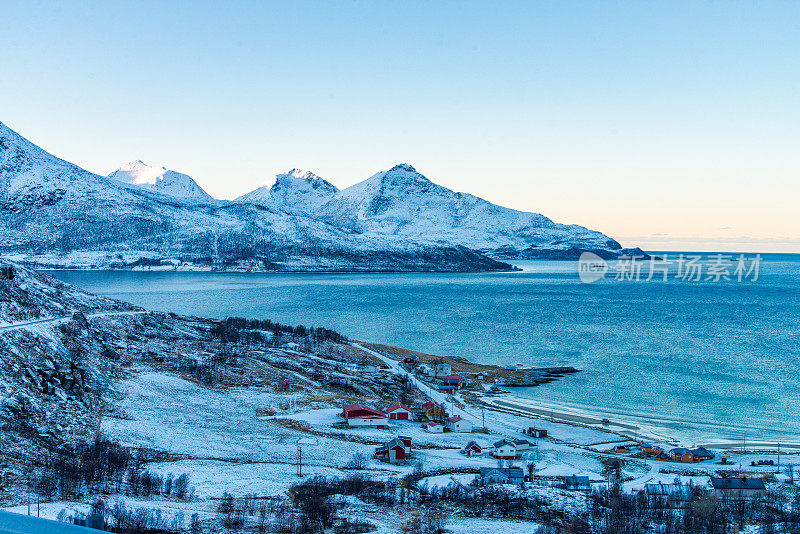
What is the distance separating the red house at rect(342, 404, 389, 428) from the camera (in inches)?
1268

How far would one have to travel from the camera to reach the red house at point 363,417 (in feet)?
106

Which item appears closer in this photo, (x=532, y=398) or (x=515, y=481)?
(x=515, y=481)

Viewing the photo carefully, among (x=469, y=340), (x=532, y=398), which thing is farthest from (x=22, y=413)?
(x=469, y=340)

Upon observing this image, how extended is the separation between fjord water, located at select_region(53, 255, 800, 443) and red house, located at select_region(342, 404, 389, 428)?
51.9ft

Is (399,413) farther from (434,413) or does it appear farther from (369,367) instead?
(369,367)

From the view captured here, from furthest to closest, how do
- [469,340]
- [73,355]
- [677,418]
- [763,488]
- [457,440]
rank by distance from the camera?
[469,340]
[677,418]
[73,355]
[457,440]
[763,488]

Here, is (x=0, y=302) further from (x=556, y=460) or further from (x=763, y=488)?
(x=763, y=488)

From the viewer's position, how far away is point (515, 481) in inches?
882

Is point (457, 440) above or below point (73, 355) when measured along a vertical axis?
below

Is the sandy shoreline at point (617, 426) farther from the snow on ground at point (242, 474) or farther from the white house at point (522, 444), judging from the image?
the snow on ground at point (242, 474)

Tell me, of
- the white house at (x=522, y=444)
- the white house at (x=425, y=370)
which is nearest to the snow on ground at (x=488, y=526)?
the white house at (x=522, y=444)

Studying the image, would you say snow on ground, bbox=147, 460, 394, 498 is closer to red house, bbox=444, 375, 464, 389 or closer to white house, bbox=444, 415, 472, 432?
white house, bbox=444, 415, 472, 432

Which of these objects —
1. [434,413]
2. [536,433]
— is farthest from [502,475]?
[434,413]

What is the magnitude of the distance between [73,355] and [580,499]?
93.1 feet
